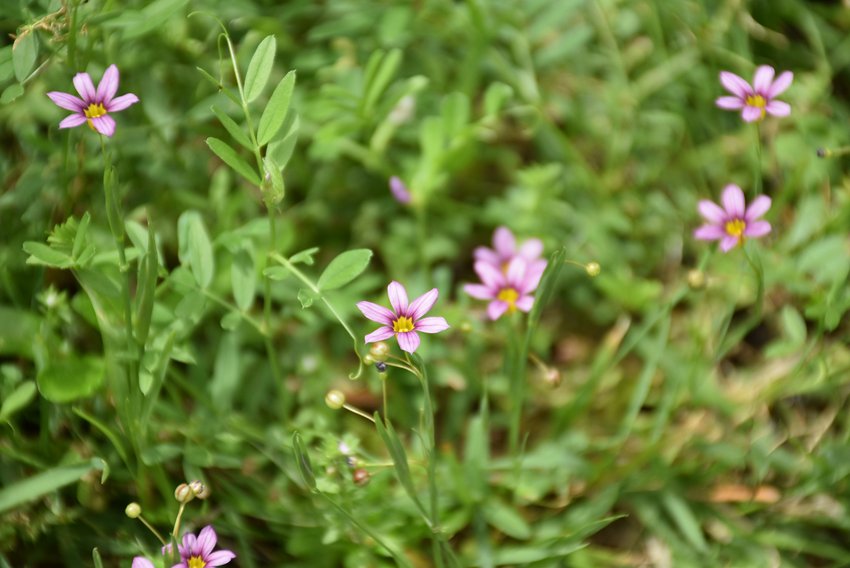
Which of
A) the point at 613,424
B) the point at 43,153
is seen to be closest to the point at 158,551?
the point at 43,153

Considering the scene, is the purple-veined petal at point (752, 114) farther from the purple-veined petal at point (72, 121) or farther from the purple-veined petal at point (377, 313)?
the purple-veined petal at point (72, 121)

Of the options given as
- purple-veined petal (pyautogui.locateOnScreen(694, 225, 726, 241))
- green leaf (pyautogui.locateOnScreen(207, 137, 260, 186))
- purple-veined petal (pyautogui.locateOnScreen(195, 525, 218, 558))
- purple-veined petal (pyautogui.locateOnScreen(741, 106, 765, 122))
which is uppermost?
green leaf (pyautogui.locateOnScreen(207, 137, 260, 186))

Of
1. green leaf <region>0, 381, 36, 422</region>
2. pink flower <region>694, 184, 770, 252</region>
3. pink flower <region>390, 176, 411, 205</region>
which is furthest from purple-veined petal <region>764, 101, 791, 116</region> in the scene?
green leaf <region>0, 381, 36, 422</region>

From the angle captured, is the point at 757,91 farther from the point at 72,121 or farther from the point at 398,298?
the point at 72,121

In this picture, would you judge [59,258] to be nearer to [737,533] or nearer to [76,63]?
[76,63]

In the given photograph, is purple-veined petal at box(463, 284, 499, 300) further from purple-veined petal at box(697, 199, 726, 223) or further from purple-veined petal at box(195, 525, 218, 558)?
purple-veined petal at box(195, 525, 218, 558)

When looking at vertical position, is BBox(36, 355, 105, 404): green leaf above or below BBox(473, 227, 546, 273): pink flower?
above

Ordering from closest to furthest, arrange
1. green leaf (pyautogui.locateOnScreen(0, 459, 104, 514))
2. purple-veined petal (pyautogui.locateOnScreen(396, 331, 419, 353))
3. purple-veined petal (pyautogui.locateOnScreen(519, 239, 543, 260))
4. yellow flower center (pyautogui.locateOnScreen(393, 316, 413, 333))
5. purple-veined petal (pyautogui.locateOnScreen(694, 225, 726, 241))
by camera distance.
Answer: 1. purple-veined petal (pyautogui.locateOnScreen(396, 331, 419, 353))
2. yellow flower center (pyautogui.locateOnScreen(393, 316, 413, 333))
3. green leaf (pyautogui.locateOnScreen(0, 459, 104, 514))
4. purple-veined petal (pyautogui.locateOnScreen(694, 225, 726, 241))
5. purple-veined petal (pyautogui.locateOnScreen(519, 239, 543, 260))
